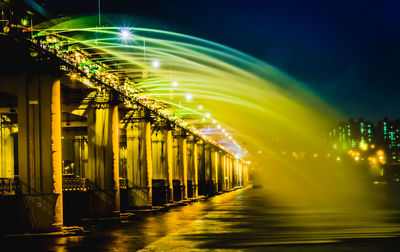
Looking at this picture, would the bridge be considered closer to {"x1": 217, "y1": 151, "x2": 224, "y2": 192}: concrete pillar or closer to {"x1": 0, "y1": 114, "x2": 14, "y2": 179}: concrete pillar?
{"x1": 0, "y1": 114, "x2": 14, "y2": 179}: concrete pillar

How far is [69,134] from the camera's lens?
178 feet

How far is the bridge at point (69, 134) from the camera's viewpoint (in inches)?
950

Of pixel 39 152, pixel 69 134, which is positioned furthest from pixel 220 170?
pixel 39 152

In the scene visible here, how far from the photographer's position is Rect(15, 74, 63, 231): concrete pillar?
23969mm

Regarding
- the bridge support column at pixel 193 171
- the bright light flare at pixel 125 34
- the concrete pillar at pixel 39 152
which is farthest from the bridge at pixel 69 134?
the bridge support column at pixel 193 171

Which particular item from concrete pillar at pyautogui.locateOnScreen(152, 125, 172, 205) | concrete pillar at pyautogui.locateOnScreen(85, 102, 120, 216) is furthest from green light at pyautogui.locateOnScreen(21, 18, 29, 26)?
concrete pillar at pyautogui.locateOnScreen(152, 125, 172, 205)

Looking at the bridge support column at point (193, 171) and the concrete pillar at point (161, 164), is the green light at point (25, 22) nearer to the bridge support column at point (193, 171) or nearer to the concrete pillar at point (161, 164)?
the concrete pillar at point (161, 164)

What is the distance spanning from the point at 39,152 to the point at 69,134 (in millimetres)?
30362

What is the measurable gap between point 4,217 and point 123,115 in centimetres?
1830

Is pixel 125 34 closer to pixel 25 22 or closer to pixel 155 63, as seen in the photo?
pixel 25 22

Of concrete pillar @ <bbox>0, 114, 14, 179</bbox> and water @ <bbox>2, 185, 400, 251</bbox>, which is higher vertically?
concrete pillar @ <bbox>0, 114, 14, 179</bbox>

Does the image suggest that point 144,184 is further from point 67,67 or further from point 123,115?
point 67,67

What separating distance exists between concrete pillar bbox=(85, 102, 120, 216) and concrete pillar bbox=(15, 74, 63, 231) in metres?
8.70

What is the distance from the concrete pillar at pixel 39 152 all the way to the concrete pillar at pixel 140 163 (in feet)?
58.0
